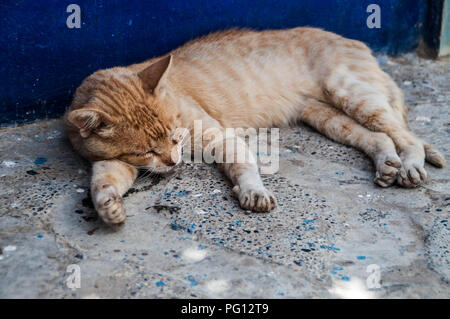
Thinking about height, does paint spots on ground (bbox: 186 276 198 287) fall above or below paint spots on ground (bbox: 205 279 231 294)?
above

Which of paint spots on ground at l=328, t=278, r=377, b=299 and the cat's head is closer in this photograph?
paint spots on ground at l=328, t=278, r=377, b=299

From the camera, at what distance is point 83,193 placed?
2.96 metres

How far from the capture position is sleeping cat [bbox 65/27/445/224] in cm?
289

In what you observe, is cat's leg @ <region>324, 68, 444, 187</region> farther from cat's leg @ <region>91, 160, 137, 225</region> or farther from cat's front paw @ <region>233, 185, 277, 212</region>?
cat's leg @ <region>91, 160, 137, 225</region>

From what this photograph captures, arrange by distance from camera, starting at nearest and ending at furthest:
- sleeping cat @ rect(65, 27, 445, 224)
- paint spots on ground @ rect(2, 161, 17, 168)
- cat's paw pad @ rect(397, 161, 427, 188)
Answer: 1. sleeping cat @ rect(65, 27, 445, 224)
2. cat's paw pad @ rect(397, 161, 427, 188)
3. paint spots on ground @ rect(2, 161, 17, 168)

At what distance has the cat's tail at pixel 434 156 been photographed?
10.7ft

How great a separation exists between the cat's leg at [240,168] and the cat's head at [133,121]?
0.97ft

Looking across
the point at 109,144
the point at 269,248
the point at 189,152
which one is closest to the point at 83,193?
the point at 109,144

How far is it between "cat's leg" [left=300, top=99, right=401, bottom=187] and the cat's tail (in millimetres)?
231

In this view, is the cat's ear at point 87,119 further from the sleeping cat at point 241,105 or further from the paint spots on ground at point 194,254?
the paint spots on ground at point 194,254

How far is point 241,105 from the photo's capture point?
3832mm

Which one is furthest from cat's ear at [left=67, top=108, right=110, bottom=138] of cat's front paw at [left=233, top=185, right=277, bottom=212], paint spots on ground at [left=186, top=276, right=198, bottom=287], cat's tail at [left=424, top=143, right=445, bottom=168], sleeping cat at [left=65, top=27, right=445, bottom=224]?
cat's tail at [left=424, top=143, right=445, bottom=168]

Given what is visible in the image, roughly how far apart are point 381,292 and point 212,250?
2.65ft

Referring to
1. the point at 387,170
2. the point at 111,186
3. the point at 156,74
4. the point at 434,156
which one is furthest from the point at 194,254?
the point at 434,156
